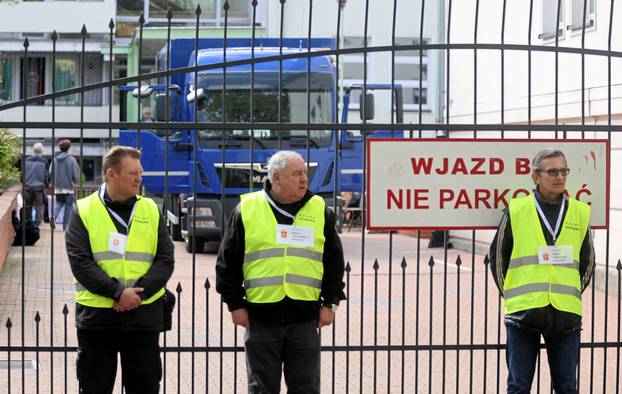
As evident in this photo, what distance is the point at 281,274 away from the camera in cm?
602

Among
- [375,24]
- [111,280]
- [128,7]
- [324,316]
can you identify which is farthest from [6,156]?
[128,7]

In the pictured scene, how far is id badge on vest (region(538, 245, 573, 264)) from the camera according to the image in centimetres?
650

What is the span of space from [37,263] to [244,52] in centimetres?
439

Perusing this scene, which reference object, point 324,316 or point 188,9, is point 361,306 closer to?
point 324,316

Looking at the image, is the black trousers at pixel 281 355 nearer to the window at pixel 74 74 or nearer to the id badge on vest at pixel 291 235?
the id badge on vest at pixel 291 235

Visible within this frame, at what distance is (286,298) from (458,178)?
1.49 meters

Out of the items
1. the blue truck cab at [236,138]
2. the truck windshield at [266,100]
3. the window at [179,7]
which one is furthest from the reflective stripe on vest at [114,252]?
the window at [179,7]

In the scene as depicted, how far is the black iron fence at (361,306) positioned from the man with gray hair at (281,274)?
32 cm

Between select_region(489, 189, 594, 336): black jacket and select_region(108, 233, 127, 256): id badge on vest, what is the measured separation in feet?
6.75

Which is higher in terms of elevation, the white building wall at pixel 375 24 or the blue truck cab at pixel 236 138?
the white building wall at pixel 375 24

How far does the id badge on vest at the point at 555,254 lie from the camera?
6496 millimetres

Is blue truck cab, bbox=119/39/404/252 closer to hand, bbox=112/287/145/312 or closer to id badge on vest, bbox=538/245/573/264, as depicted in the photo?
id badge on vest, bbox=538/245/573/264

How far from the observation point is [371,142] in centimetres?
679

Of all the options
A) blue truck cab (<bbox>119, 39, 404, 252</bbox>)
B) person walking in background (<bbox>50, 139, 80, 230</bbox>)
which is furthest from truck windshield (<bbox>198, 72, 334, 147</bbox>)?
person walking in background (<bbox>50, 139, 80, 230</bbox>)
